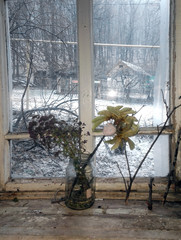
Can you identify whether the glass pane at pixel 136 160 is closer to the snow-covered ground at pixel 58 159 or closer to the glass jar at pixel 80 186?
the snow-covered ground at pixel 58 159

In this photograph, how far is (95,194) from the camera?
1311 mm

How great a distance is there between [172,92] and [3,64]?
951mm

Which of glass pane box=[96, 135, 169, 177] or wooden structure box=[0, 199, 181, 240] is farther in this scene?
glass pane box=[96, 135, 169, 177]

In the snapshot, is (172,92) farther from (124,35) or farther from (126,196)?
(126,196)

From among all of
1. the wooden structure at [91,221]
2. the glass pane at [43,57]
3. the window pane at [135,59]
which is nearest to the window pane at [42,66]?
the glass pane at [43,57]

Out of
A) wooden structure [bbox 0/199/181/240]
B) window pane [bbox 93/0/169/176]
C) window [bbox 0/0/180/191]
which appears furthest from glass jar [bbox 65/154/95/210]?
window pane [bbox 93/0/169/176]

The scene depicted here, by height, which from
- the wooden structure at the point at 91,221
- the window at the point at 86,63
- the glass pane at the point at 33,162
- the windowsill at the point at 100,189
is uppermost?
the window at the point at 86,63

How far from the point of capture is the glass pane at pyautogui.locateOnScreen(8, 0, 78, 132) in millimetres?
1318

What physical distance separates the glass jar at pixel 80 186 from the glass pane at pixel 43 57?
32cm

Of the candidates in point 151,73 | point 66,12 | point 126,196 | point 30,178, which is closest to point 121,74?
point 151,73

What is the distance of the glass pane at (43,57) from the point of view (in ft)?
4.33

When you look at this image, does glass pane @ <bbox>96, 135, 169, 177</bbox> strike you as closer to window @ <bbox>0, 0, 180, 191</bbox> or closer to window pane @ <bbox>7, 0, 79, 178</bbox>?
window @ <bbox>0, 0, 180, 191</bbox>

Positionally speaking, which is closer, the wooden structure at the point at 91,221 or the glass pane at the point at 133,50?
the wooden structure at the point at 91,221

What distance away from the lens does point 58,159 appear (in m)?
1.38
